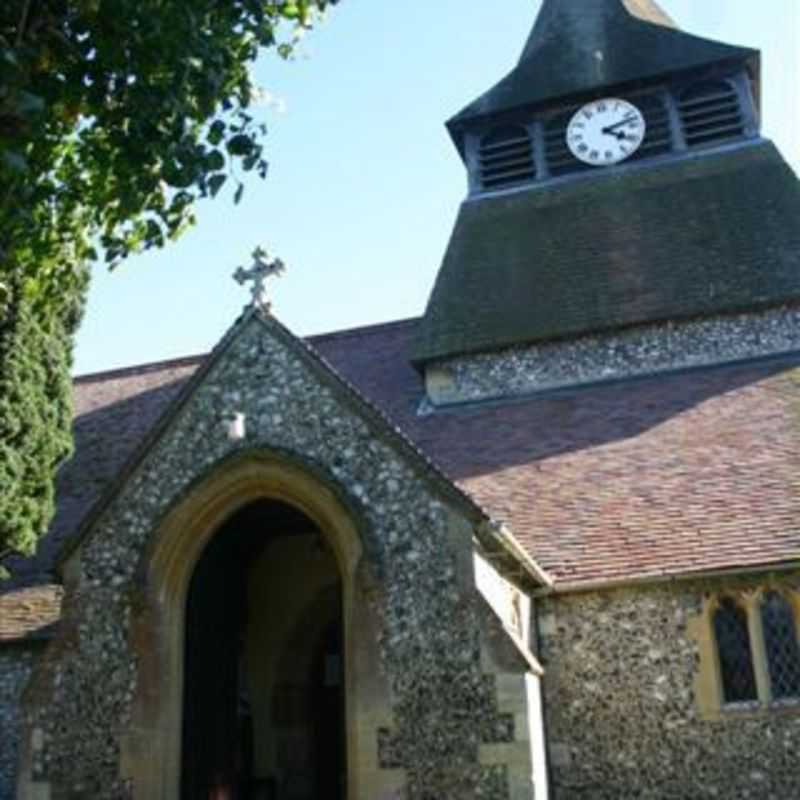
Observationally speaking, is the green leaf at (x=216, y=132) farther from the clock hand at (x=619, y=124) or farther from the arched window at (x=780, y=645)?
the clock hand at (x=619, y=124)

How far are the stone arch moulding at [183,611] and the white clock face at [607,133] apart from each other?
31.6 ft

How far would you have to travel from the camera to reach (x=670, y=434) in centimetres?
1230

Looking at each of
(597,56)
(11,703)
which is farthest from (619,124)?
(11,703)

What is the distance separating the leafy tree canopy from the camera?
6.18 meters

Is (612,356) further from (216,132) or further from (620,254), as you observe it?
(216,132)

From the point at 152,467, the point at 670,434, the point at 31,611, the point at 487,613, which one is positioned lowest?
the point at 487,613

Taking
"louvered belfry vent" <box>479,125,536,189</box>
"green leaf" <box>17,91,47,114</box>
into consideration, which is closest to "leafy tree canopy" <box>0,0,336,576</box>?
"green leaf" <box>17,91,47,114</box>

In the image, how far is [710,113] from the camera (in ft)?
54.8

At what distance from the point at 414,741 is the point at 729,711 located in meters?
2.87

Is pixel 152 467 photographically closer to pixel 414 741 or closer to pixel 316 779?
pixel 414 741

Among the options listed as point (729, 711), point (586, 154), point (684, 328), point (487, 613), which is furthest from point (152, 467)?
point (586, 154)

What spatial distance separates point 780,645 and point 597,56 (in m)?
11.2

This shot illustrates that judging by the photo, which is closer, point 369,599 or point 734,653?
point 369,599

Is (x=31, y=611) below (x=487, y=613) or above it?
above
